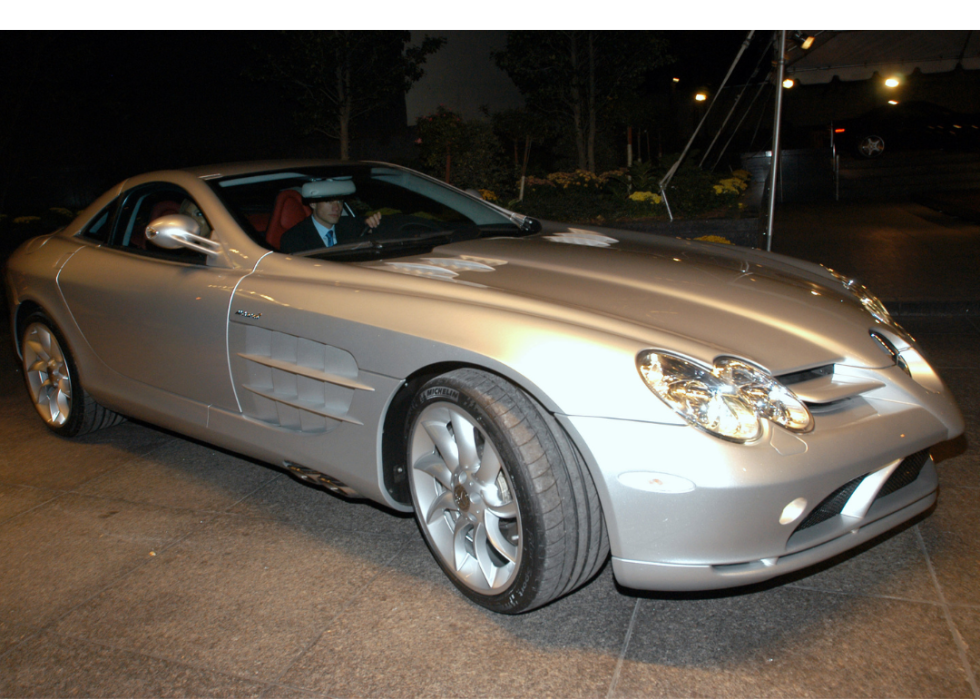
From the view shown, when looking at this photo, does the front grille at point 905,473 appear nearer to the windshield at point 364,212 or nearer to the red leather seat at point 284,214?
the windshield at point 364,212

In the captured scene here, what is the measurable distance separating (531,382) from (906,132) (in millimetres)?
17914

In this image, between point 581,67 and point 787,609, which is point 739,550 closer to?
point 787,609

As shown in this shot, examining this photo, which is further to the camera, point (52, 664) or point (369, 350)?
point (369, 350)

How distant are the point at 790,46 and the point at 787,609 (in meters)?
6.72

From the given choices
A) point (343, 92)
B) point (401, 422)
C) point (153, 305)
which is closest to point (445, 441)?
point (401, 422)

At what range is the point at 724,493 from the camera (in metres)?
2.09

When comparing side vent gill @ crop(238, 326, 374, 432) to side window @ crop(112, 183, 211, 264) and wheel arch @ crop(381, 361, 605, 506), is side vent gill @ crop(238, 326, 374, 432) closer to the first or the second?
wheel arch @ crop(381, 361, 605, 506)

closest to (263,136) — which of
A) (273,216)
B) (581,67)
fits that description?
(581,67)

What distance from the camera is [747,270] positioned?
329cm

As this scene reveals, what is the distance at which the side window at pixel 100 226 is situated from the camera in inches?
163

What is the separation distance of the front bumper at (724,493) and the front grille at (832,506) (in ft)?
0.04

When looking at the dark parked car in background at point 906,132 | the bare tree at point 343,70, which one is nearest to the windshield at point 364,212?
the bare tree at point 343,70

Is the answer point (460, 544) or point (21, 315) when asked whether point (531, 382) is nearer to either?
point (460, 544)

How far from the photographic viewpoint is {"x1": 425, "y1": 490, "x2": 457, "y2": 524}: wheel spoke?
266 centimetres
